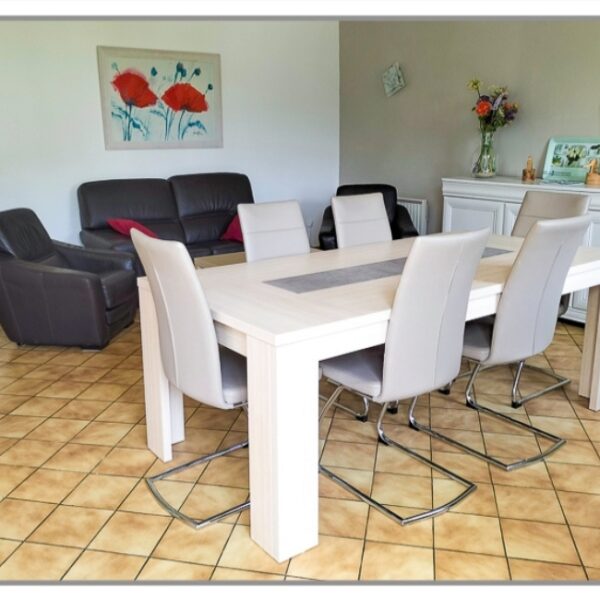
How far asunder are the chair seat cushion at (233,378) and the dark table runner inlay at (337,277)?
1.06 ft

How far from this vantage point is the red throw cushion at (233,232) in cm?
548

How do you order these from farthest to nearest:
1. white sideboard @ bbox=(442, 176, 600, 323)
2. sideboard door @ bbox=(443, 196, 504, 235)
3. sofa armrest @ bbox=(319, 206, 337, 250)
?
sofa armrest @ bbox=(319, 206, 337, 250) → sideboard door @ bbox=(443, 196, 504, 235) → white sideboard @ bbox=(442, 176, 600, 323)

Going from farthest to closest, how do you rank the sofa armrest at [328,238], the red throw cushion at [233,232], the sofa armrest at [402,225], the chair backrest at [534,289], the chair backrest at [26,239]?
the red throw cushion at [233,232] < the sofa armrest at [402,225] < the sofa armrest at [328,238] < the chair backrest at [26,239] < the chair backrest at [534,289]

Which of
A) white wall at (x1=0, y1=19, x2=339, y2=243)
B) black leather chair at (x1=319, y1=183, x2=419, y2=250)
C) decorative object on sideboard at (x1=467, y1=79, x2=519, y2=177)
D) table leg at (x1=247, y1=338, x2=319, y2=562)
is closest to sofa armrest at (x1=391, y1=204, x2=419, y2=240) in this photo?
black leather chair at (x1=319, y1=183, x2=419, y2=250)

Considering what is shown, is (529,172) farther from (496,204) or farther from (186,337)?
(186,337)

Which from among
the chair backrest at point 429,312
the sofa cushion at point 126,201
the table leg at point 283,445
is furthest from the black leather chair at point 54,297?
the chair backrest at point 429,312

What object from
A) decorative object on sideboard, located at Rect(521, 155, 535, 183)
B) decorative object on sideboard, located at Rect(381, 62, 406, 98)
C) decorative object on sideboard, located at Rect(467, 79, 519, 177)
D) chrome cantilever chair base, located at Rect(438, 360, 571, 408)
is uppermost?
decorative object on sideboard, located at Rect(381, 62, 406, 98)

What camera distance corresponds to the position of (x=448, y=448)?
9.08 ft

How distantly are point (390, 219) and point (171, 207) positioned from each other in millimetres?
1814

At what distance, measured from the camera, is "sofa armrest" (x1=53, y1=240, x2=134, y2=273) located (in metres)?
4.34

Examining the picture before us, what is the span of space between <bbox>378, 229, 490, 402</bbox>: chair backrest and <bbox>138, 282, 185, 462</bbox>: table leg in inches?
35.2

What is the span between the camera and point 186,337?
2236mm

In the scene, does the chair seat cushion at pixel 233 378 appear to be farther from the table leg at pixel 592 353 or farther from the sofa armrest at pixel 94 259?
the sofa armrest at pixel 94 259

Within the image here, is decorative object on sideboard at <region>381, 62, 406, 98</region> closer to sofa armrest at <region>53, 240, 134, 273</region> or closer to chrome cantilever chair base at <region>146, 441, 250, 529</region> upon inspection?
sofa armrest at <region>53, 240, 134, 273</region>
